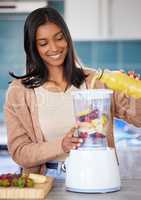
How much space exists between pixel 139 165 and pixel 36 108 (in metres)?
0.47

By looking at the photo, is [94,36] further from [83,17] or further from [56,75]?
[56,75]

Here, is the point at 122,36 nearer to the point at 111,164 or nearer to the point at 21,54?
the point at 21,54

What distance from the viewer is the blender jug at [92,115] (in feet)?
4.25

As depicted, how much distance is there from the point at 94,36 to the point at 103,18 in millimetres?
122

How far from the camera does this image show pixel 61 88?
1762 mm

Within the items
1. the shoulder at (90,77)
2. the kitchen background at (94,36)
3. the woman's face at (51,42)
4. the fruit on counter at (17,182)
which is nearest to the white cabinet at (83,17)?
the kitchen background at (94,36)

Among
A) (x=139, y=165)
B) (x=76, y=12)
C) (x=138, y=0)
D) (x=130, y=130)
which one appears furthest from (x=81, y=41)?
(x=139, y=165)

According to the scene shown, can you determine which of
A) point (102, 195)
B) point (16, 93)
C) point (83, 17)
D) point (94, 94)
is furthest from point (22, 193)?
point (83, 17)

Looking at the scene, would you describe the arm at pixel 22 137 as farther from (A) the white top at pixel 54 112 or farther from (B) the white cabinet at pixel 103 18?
(B) the white cabinet at pixel 103 18

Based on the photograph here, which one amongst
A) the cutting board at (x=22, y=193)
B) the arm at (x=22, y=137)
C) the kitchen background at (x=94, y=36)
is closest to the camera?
the cutting board at (x=22, y=193)

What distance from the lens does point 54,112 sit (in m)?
1.71

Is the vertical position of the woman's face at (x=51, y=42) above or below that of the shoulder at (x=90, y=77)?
above

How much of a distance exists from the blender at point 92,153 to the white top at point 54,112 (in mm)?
370

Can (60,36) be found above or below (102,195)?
above
